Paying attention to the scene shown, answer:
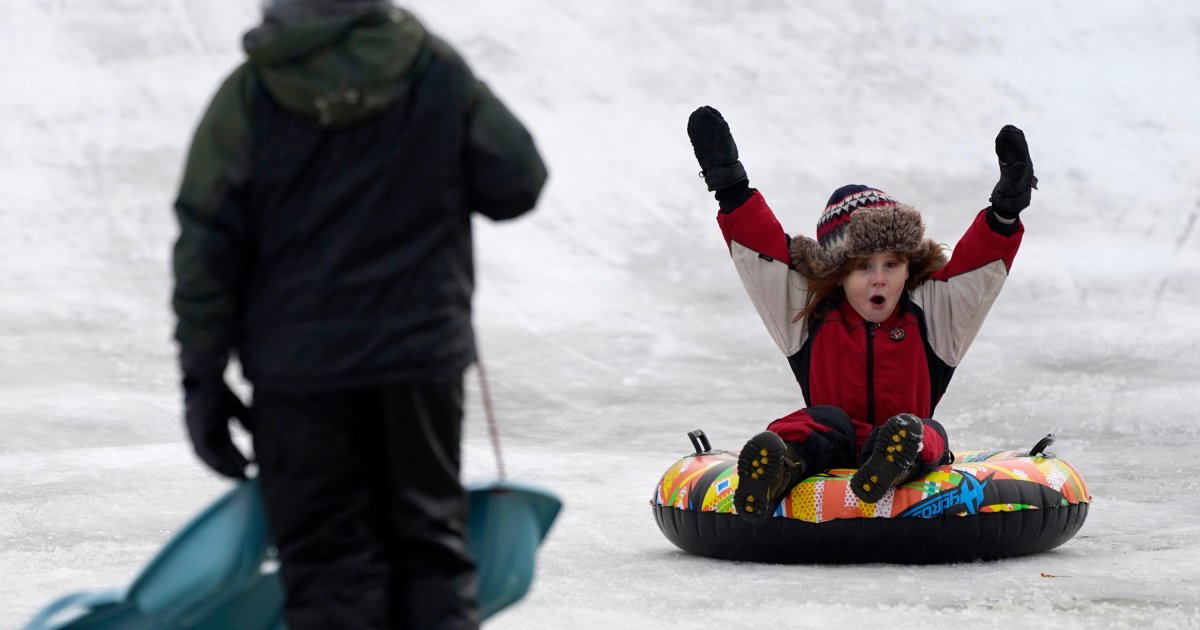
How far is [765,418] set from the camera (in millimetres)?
7496

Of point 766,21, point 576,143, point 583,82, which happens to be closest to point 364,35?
point 576,143

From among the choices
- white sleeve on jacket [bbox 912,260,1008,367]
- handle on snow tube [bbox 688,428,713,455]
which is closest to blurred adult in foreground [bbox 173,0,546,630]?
white sleeve on jacket [bbox 912,260,1008,367]

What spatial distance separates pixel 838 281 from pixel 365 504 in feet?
7.83

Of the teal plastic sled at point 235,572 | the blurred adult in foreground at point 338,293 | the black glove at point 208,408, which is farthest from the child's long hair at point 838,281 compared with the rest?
the black glove at point 208,408

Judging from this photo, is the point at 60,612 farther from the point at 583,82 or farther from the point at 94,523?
the point at 583,82

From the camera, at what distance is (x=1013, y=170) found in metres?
4.08

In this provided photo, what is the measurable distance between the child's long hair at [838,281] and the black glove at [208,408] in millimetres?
2411

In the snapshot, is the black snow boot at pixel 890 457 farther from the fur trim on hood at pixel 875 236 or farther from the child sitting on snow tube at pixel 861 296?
the fur trim on hood at pixel 875 236

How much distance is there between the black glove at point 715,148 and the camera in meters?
4.22

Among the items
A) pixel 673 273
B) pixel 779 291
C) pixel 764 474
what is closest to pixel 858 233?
pixel 779 291

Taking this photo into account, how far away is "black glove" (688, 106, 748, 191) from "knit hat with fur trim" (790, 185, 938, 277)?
0.90 ft

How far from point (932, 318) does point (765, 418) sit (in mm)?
3292

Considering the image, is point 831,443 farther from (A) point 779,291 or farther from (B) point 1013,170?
(B) point 1013,170

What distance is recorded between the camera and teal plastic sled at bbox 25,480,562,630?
7.04 ft
